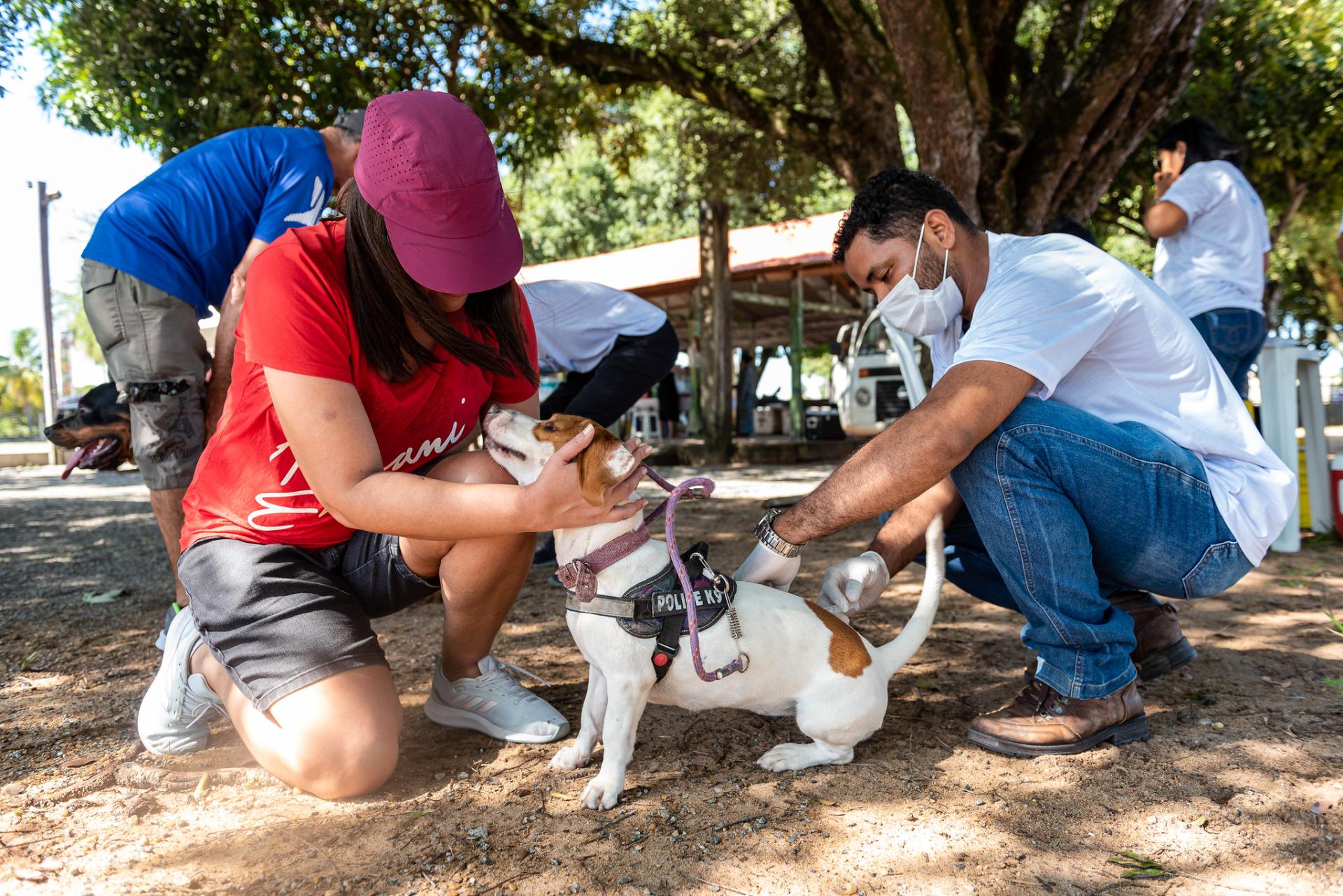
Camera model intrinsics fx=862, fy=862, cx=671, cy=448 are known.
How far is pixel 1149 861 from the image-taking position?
165 centimetres

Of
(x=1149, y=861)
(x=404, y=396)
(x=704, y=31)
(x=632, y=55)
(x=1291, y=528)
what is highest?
(x=704, y=31)

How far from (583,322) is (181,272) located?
1914 mm

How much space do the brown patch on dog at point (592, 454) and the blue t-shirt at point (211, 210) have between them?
1705 mm

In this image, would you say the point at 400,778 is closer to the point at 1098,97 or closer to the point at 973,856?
the point at 973,856

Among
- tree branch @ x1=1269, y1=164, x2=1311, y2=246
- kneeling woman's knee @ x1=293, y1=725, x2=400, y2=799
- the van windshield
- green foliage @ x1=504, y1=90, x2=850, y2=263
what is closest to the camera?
kneeling woman's knee @ x1=293, y1=725, x2=400, y2=799

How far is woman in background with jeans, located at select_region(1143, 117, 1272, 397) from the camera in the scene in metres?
4.20

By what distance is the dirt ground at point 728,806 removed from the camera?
162 cm

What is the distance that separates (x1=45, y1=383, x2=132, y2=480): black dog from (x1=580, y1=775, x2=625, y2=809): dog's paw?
2.40 meters

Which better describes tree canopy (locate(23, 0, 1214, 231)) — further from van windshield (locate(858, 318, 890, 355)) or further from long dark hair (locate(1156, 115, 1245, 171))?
van windshield (locate(858, 318, 890, 355))

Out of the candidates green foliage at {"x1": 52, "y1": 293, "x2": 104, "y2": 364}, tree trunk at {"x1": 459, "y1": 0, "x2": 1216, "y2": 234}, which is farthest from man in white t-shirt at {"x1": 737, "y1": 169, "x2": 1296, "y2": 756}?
green foliage at {"x1": 52, "y1": 293, "x2": 104, "y2": 364}

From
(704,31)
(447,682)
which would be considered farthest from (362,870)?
(704,31)

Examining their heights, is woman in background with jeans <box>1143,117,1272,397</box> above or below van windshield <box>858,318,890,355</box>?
above

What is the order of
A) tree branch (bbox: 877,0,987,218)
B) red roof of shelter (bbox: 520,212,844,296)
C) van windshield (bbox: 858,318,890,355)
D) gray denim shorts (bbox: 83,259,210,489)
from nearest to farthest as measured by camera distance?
gray denim shorts (bbox: 83,259,210,489) → tree branch (bbox: 877,0,987,218) → van windshield (bbox: 858,318,890,355) → red roof of shelter (bbox: 520,212,844,296)

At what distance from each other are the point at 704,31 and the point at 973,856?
8.79 meters
